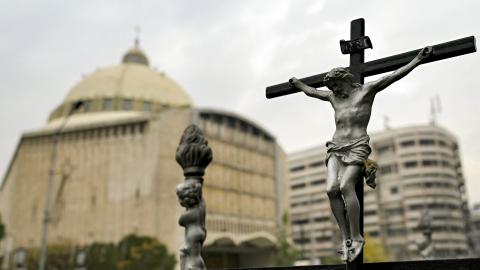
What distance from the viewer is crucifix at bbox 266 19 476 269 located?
4531 millimetres

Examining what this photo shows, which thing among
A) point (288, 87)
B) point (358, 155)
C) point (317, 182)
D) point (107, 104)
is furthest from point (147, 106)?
point (358, 155)

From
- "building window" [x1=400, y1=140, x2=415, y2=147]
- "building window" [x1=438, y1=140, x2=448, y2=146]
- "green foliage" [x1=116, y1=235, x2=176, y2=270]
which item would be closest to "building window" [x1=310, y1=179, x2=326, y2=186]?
"building window" [x1=400, y1=140, x2=415, y2=147]

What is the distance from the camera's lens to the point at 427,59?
4.80 metres

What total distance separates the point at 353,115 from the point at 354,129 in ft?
0.43

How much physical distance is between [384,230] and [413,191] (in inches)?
334

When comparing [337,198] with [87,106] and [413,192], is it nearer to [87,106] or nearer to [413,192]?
[87,106]

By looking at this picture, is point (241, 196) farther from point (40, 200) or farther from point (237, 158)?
point (40, 200)

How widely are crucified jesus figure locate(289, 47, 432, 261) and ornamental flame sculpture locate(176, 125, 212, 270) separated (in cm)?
194

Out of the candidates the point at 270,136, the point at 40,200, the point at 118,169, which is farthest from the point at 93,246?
the point at 270,136

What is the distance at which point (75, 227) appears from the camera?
6122 centimetres

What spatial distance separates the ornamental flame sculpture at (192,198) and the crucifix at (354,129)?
168 centimetres

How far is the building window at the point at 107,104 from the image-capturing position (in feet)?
266

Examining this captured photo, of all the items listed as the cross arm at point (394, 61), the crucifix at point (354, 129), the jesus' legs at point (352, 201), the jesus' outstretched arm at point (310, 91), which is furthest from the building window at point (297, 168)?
the jesus' legs at point (352, 201)

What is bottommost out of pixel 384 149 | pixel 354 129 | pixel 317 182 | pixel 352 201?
pixel 352 201
